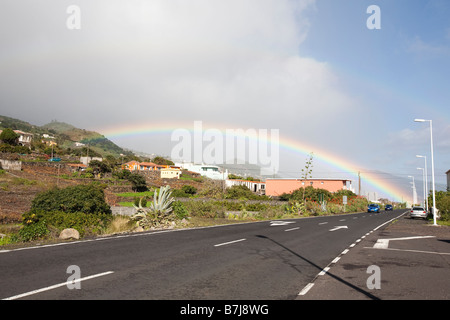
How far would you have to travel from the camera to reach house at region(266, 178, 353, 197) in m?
76.2

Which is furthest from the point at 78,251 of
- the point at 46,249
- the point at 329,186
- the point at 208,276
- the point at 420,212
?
the point at 329,186

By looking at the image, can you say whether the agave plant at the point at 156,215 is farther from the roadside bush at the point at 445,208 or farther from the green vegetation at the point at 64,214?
the roadside bush at the point at 445,208

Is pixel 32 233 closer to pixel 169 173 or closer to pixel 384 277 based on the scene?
pixel 384 277

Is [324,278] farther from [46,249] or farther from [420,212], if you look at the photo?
[420,212]

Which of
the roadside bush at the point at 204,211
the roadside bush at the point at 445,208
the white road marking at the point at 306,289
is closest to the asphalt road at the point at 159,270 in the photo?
the white road marking at the point at 306,289

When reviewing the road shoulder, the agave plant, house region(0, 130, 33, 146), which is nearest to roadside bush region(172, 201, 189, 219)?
the agave plant

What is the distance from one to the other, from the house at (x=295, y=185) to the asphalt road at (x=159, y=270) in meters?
66.3

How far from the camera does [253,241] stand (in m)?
13.3

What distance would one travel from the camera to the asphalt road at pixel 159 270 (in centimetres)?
568

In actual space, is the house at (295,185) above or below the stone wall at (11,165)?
below

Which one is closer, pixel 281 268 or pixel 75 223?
pixel 281 268

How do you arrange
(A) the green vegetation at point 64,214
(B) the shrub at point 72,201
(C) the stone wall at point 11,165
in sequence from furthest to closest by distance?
1. (C) the stone wall at point 11,165
2. (B) the shrub at point 72,201
3. (A) the green vegetation at point 64,214

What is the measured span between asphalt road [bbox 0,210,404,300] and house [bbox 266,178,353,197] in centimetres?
6631
